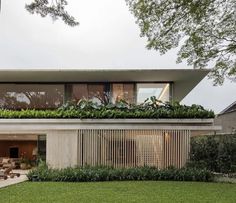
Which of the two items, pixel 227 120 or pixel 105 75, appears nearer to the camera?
pixel 105 75

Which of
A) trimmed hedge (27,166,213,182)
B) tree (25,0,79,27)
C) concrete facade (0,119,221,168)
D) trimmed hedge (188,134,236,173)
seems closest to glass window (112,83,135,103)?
concrete facade (0,119,221,168)

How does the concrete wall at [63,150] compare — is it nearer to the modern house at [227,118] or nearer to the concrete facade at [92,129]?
the concrete facade at [92,129]

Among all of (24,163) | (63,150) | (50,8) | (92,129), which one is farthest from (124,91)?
(50,8)

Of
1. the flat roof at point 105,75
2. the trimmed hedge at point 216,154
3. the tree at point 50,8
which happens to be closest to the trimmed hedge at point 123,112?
the flat roof at point 105,75

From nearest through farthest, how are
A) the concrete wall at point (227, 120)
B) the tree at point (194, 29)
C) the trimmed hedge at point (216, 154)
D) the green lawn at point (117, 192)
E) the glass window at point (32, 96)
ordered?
the green lawn at point (117, 192) < the tree at point (194, 29) < the trimmed hedge at point (216, 154) < the glass window at point (32, 96) < the concrete wall at point (227, 120)

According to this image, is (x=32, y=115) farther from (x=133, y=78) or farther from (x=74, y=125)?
(x=133, y=78)

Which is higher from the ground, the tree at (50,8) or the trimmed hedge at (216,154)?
the tree at (50,8)

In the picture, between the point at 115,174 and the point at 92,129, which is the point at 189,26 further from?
the point at 92,129

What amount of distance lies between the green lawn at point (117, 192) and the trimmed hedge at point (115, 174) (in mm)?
1002

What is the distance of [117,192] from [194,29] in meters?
5.48

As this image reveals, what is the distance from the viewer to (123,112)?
19141mm

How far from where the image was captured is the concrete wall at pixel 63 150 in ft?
60.8

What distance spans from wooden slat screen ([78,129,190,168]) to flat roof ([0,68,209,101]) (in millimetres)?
2732

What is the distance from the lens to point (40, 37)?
21031 millimetres
